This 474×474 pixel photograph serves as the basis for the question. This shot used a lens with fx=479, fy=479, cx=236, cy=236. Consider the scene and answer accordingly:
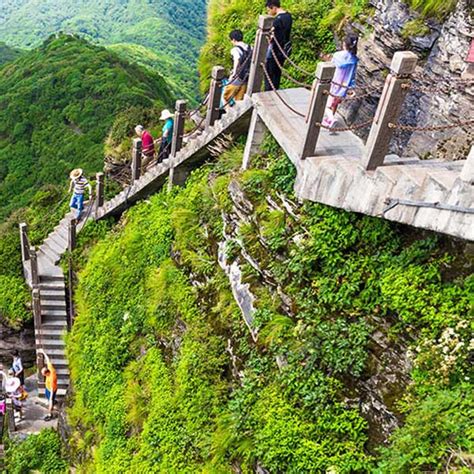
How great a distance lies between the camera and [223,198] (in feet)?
26.2

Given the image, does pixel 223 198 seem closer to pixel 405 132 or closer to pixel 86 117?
pixel 405 132

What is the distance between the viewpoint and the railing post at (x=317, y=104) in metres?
5.61

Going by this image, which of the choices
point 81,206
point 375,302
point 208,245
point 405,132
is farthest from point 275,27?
point 81,206

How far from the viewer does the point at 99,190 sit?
1276cm

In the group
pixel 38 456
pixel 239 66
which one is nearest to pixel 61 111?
pixel 38 456

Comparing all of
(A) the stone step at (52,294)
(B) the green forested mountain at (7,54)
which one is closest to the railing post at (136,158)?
(A) the stone step at (52,294)

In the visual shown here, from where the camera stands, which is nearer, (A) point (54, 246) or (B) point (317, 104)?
(B) point (317, 104)

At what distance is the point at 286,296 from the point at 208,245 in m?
2.39

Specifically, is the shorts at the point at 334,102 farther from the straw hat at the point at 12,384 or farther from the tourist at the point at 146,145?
the straw hat at the point at 12,384

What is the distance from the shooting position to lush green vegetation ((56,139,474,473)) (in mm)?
4836

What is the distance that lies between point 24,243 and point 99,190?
2350 millimetres

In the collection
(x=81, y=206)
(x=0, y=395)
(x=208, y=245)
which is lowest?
(x=0, y=395)

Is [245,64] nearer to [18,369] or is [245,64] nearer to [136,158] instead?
[136,158]

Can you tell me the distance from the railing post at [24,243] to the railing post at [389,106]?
971 cm
